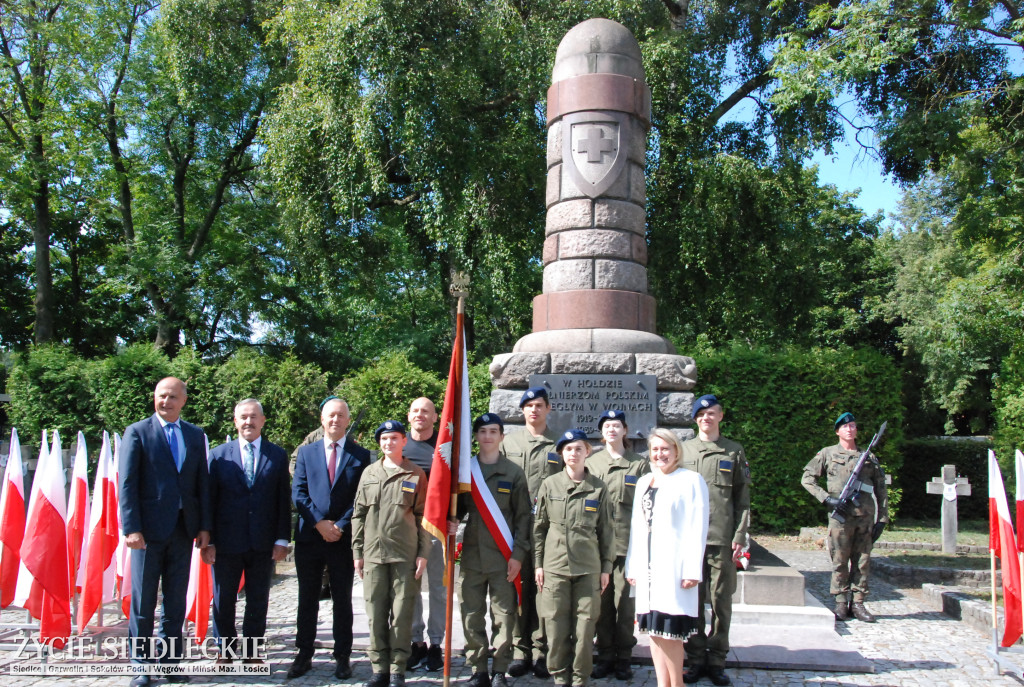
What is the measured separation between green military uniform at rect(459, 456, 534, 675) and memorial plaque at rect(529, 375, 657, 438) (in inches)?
80.0

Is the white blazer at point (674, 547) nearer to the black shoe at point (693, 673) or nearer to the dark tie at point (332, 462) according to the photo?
the black shoe at point (693, 673)

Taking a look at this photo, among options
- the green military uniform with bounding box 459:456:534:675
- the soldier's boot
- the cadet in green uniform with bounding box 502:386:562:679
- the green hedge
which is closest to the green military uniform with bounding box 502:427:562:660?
the cadet in green uniform with bounding box 502:386:562:679

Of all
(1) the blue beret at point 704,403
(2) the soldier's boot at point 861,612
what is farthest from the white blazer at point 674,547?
(2) the soldier's boot at point 861,612

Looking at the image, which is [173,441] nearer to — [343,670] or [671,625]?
[343,670]

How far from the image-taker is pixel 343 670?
4.71 metres

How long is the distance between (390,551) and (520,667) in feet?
3.57

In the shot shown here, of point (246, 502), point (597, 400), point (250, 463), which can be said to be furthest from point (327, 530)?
point (597, 400)

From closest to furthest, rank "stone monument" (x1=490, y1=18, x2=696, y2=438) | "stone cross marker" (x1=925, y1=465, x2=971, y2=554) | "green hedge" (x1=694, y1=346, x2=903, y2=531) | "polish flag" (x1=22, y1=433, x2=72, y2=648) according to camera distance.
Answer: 1. "polish flag" (x1=22, y1=433, x2=72, y2=648)
2. "stone monument" (x1=490, y1=18, x2=696, y2=438)
3. "stone cross marker" (x1=925, y1=465, x2=971, y2=554)
4. "green hedge" (x1=694, y1=346, x2=903, y2=531)

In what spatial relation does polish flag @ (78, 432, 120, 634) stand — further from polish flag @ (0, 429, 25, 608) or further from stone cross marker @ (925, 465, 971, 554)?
stone cross marker @ (925, 465, 971, 554)

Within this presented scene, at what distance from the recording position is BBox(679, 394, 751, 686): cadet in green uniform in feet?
15.6

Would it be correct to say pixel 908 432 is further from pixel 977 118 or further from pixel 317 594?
pixel 317 594

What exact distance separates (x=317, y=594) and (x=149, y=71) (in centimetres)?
1770

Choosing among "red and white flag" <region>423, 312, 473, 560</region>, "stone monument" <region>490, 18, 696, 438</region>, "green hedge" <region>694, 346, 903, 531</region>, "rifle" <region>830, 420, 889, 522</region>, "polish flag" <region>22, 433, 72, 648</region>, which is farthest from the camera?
"green hedge" <region>694, 346, 903, 531</region>

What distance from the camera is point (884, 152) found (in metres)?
12.6
